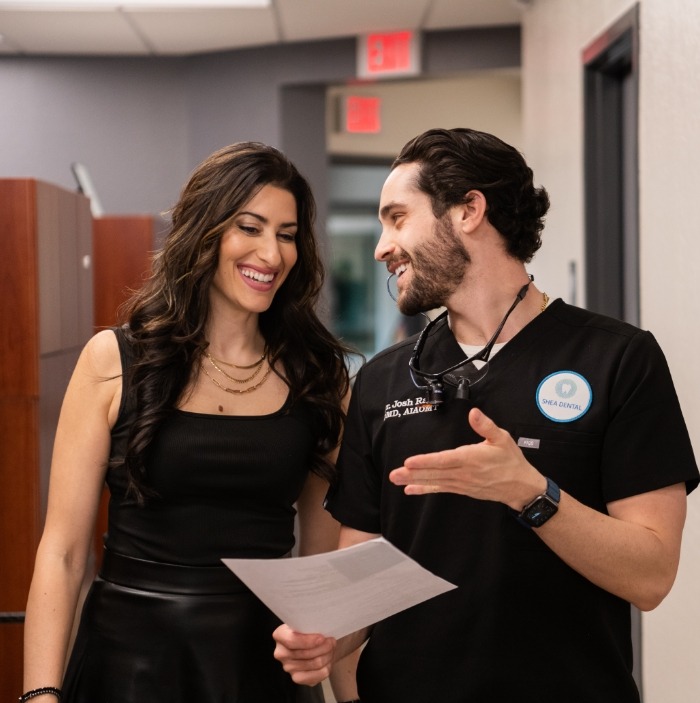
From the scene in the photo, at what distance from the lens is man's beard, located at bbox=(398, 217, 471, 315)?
165cm

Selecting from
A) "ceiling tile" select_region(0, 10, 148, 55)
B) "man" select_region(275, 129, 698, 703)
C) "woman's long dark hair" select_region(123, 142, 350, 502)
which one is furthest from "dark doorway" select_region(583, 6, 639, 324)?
"ceiling tile" select_region(0, 10, 148, 55)

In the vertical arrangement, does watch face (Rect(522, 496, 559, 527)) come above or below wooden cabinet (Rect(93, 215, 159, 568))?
below

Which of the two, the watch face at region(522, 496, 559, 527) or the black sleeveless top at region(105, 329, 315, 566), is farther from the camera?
the black sleeveless top at region(105, 329, 315, 566)

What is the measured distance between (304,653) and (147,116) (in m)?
6.08

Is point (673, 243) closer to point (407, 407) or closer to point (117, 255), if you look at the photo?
point (407, 407)

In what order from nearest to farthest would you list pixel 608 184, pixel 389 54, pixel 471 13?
pixel 608 184 < pixel 471 13 < pixel 389 54

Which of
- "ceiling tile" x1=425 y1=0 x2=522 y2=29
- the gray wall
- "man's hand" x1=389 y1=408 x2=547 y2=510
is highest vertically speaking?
"ceiling tile" x1=425 y1=0 x2=522 y2=29

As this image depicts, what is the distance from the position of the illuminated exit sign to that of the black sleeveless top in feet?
15.9

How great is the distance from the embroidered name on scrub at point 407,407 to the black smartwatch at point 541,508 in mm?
317

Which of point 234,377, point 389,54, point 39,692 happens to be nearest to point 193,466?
point 234,377

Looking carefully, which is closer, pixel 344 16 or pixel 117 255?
pixel 117 255

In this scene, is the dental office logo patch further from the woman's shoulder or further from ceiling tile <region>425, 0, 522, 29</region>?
ceiling tile <region>425, 0, 522, 29</region>

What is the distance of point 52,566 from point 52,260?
3.65 feet

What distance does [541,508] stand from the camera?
131 centimetres
